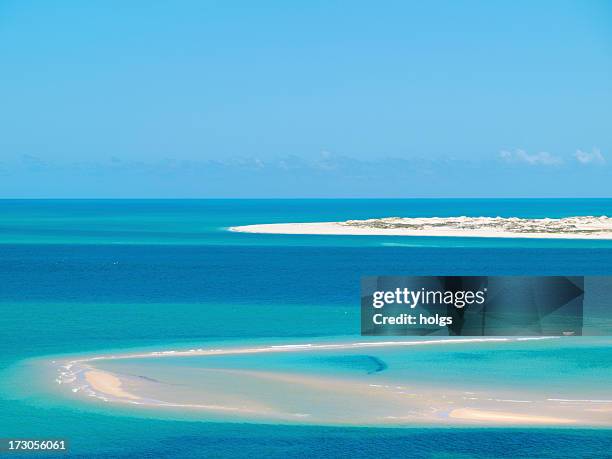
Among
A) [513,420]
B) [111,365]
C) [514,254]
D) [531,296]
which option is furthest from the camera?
[514,254]

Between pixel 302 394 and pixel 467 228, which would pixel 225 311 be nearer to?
pixel 302 394

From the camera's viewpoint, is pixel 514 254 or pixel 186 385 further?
pixel 514 254

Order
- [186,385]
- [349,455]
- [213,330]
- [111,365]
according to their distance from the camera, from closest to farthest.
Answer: [349,455] → [186,385] → [111,365] → [213,330]

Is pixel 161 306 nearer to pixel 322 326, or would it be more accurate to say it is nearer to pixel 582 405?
pixel 322 326

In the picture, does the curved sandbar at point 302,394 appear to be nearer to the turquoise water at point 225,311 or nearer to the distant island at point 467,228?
the turquoise water at point 225,311

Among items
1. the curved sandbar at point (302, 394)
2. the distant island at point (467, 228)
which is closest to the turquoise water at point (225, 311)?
the curved sandbar at point (302, 394)

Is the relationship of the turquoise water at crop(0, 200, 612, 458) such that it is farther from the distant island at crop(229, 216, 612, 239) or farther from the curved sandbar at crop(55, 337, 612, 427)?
the distant island at crop(229, 216, 612, 239)

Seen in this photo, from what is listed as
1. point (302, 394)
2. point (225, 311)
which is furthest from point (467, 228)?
point (302, 394)

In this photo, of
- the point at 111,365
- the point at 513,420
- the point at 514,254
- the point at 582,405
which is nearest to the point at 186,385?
the point at 111,365
